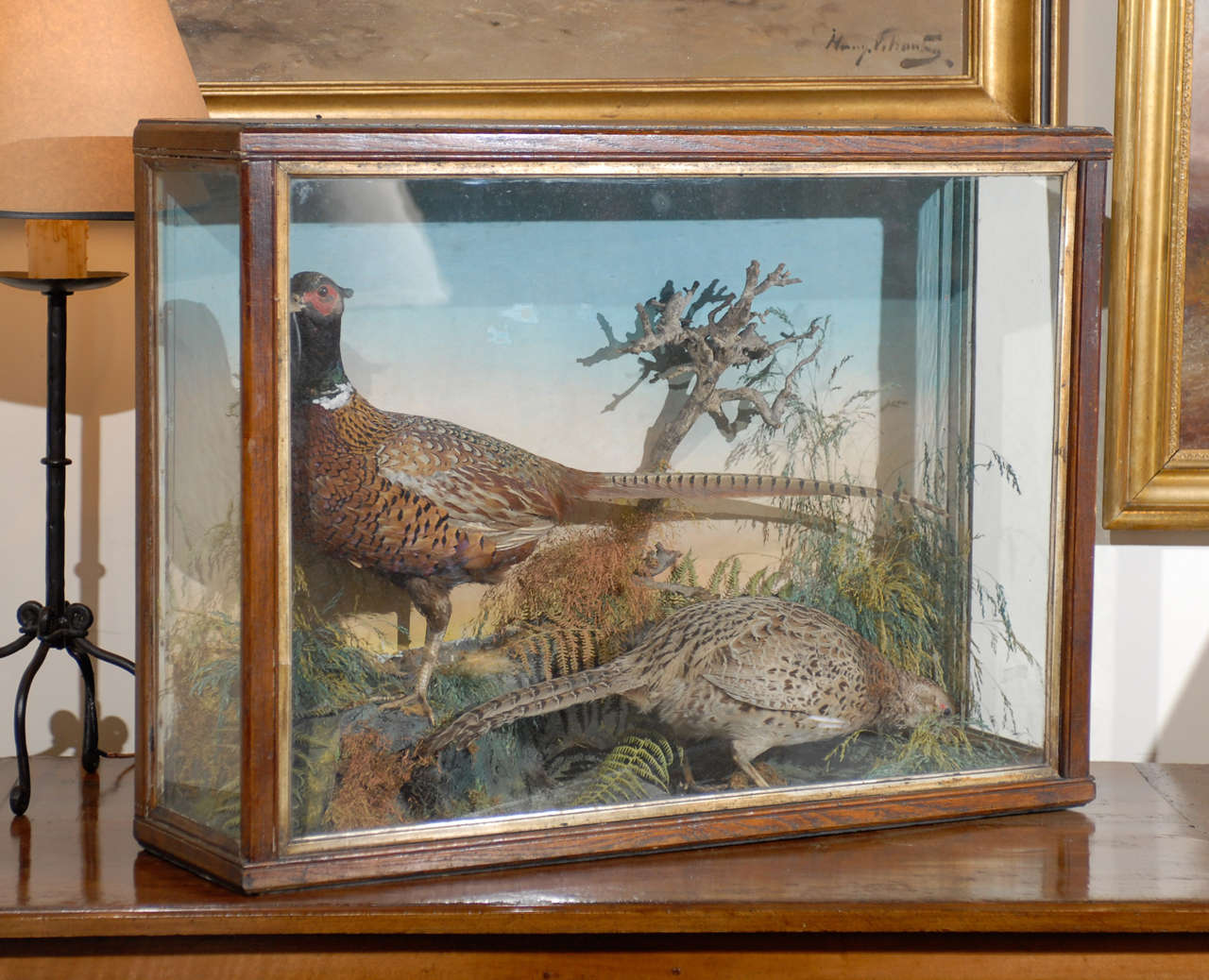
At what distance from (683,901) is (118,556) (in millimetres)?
646

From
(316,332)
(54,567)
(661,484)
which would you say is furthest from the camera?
(54,567)

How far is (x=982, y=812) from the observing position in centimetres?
106

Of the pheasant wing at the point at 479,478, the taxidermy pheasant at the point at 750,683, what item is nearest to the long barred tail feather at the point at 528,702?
the taxidermy pheasant at the point at 750,683

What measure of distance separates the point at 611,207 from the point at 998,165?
0.94ft

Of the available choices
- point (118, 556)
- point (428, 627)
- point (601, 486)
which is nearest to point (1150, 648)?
point (601, 486)

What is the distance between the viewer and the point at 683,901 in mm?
889

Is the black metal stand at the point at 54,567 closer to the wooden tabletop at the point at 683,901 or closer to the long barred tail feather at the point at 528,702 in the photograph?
the wooden tabletop at the point at 683,901

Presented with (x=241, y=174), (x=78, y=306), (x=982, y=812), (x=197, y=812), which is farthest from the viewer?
(x=78, y=306)

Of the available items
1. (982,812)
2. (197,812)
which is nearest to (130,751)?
(197,812)

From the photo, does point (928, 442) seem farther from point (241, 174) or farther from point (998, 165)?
point (241, 174)

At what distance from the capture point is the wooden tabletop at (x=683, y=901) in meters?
0.87

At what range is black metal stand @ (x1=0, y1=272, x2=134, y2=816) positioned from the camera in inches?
41.9
